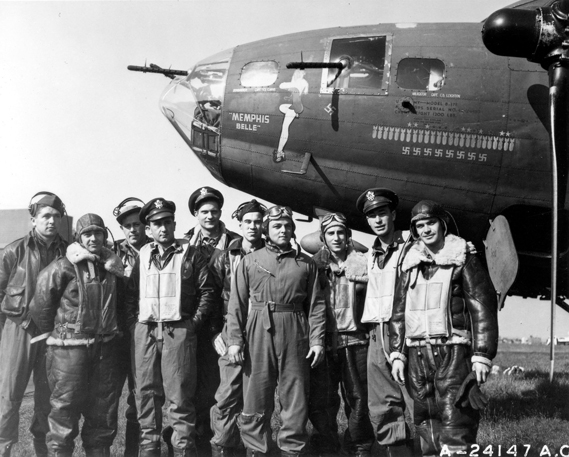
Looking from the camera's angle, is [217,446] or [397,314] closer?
[397,314]

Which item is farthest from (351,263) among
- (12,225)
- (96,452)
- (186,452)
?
(12,225)

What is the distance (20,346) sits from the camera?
18.5 feet

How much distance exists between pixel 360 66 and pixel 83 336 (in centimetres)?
398

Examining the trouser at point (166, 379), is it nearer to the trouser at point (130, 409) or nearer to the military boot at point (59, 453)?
the trouser at point (130, 409)

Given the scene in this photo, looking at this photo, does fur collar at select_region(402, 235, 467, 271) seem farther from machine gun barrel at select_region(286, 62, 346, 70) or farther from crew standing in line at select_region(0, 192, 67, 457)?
crew standing in line at select_region(0, 192, 67, 457)

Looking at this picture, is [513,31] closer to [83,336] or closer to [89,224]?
[89,224]

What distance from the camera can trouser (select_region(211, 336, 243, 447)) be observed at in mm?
4930

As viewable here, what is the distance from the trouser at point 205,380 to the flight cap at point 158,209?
1178mm

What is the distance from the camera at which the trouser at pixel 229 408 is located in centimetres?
493

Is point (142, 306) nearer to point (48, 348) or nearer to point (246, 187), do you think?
point (48, 348)

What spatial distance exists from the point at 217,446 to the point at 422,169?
3466 mm

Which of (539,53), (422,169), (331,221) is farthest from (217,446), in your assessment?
(539,53)

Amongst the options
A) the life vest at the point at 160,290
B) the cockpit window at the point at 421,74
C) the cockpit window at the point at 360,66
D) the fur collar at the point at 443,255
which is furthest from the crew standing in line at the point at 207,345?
the cockpit window at the point at 421,74

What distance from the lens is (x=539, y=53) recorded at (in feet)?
18.0
